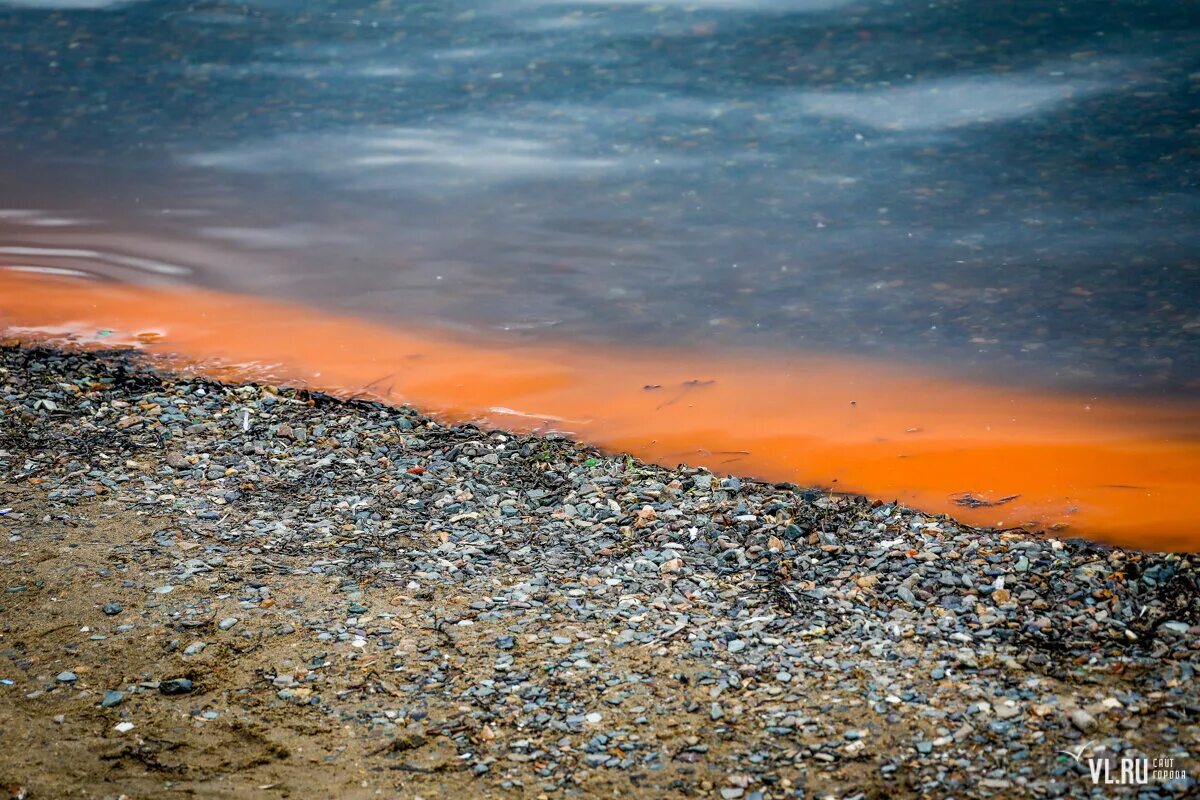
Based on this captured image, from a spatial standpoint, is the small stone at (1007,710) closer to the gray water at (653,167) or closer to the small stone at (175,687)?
the small stone at (175,687)

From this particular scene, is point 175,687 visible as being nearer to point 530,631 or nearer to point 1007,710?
point 530,631

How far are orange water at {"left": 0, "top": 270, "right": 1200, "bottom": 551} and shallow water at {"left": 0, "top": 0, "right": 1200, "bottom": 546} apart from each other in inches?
1.1

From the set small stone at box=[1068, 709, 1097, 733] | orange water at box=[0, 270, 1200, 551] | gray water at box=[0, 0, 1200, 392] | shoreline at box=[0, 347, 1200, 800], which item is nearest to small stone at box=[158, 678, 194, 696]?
shoreline at box=[0, 347, 1200, 800]

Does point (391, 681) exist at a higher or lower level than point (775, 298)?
lower

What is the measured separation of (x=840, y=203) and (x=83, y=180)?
4657mm

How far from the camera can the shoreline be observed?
2479mm

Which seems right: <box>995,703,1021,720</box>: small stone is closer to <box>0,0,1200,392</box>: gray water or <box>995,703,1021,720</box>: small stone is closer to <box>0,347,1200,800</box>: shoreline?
<box>0,347,1200,800</box>: shoreline

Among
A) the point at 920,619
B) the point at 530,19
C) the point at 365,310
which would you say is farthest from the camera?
the point at 530,19

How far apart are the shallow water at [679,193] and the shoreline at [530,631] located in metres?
0.66

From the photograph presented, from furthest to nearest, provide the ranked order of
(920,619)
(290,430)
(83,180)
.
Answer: (83,180) → (290,430) → (920,619)

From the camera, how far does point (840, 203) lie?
6.45m

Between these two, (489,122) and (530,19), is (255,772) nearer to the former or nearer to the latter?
(489,122)

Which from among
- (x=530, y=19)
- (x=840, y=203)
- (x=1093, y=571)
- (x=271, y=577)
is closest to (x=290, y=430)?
(x=271, y=577)

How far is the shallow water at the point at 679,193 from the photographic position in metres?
4.98
